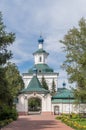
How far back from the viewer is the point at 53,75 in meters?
89.6

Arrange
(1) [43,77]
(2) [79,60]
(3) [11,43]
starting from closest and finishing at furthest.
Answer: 1. (3) [11,43]
2. (2) [79,60]
3. (1) [43,77]

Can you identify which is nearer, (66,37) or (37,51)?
(66,37)

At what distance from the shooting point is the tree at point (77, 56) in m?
36.6

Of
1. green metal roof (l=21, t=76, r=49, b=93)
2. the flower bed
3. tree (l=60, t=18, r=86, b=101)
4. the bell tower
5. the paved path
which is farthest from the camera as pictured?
the bell tower

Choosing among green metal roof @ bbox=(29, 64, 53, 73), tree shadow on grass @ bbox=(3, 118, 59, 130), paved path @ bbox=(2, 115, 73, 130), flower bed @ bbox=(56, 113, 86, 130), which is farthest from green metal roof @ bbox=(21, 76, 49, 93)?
tree shadow on grass @ bbox=(3, 118, 59, 130)

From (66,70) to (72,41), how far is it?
3.23 metres

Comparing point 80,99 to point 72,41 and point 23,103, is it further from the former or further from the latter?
point 23,103

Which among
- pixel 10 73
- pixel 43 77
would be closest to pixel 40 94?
pixel 10 73

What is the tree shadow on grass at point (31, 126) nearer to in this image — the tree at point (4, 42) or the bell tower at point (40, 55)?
the tree at point (4, 42)

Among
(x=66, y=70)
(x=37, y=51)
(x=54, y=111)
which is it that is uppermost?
(x=37, y=51)

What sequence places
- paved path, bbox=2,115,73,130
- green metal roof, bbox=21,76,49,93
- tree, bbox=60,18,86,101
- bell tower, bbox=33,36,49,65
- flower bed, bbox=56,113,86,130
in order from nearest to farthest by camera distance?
flower bed, bbox=56,113,86,130 → paved path, bbox=2,115,73,130 → tree, bbox=60,18,86,101 → green metal roof, bbox=21,76,49,93 → bell tower, bbox=33,36,49,65

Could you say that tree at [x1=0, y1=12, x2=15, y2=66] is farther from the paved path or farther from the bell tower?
the bell tower

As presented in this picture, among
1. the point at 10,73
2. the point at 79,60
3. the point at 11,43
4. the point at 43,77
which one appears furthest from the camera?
the point at 43,77

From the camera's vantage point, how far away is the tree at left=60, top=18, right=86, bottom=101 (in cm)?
3662
